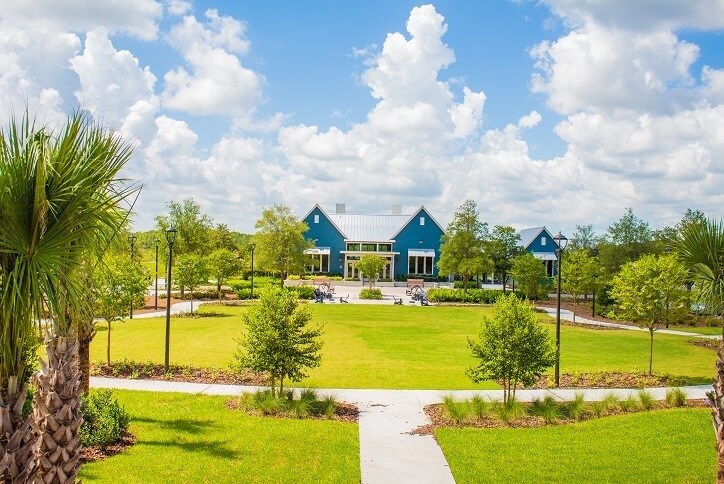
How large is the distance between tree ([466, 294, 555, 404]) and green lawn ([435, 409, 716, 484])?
155 centimetres

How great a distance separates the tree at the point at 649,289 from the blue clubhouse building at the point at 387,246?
44.4 meters

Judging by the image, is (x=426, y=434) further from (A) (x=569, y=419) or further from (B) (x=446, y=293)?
(B) (x=446, y=293)

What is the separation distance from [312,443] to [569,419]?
6090mm

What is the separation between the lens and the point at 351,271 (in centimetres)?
6631

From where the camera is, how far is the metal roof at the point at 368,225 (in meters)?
66.8

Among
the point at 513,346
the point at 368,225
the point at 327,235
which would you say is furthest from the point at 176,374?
the point at 368,225

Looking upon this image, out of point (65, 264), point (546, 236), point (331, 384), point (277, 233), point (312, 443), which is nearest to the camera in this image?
point (65, 264)

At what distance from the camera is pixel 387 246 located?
66062 millimetres

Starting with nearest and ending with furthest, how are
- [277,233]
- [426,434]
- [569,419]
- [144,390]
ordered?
1. [426,434]
2. [569,419]
3. [144,390]
4. [277,233]

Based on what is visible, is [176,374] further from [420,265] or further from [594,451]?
[420,265]

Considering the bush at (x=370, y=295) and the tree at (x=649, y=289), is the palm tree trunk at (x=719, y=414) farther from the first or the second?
the bush at (x=370, y=295)

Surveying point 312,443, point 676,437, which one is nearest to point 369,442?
point 312,443

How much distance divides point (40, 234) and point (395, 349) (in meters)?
19.5

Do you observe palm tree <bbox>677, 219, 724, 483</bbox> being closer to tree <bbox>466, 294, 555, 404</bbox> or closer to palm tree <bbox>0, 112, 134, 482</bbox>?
tree <bbox>466, 294, 555, 404</bbox>
